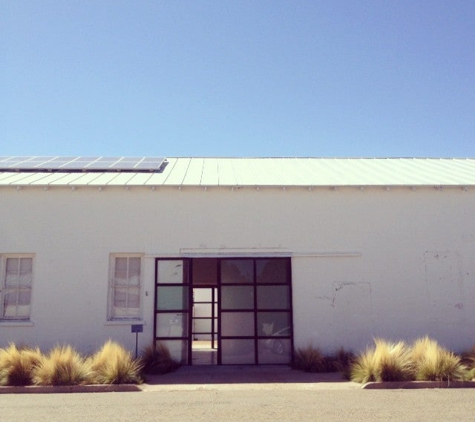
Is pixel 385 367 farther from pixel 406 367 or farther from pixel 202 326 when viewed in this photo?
pixel 202 326

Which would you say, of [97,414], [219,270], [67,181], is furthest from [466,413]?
[67,181]

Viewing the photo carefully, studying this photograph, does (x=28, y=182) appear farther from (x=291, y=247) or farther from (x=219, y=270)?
(x=291, y=247)

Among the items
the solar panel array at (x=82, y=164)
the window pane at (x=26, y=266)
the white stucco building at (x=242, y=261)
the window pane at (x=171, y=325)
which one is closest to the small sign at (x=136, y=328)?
the white stucco building at (x=242, y=261)

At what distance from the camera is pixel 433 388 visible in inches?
377

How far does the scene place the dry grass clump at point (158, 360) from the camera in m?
11.5

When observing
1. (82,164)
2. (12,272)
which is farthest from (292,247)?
(12,272)

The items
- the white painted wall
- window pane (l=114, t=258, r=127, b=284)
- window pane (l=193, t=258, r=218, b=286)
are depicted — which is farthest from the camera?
window pane (l=193, t=258, r=218, b=286)

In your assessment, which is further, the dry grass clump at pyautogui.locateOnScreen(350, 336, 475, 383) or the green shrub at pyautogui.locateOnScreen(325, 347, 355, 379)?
the green shrub at pyautogui.locateOnScreen(325, 347, 355, 379)

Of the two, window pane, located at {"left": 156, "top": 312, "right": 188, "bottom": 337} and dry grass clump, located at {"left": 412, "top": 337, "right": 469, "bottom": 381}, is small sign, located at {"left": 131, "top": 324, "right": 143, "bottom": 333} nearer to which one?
window pane, located at {"left": 156, "top": 312, "right": 188, "bottom": 337}

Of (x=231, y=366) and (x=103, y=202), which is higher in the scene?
(x=103, y=202)

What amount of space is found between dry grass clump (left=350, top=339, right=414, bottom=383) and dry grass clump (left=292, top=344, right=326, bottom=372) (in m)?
1.29

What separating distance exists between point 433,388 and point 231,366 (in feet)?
15.8

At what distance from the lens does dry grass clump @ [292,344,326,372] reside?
38.0ft

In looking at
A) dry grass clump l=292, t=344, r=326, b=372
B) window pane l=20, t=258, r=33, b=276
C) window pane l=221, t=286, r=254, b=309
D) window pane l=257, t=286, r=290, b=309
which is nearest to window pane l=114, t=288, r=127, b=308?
window pane l=20, t=258, r=33, b=276
